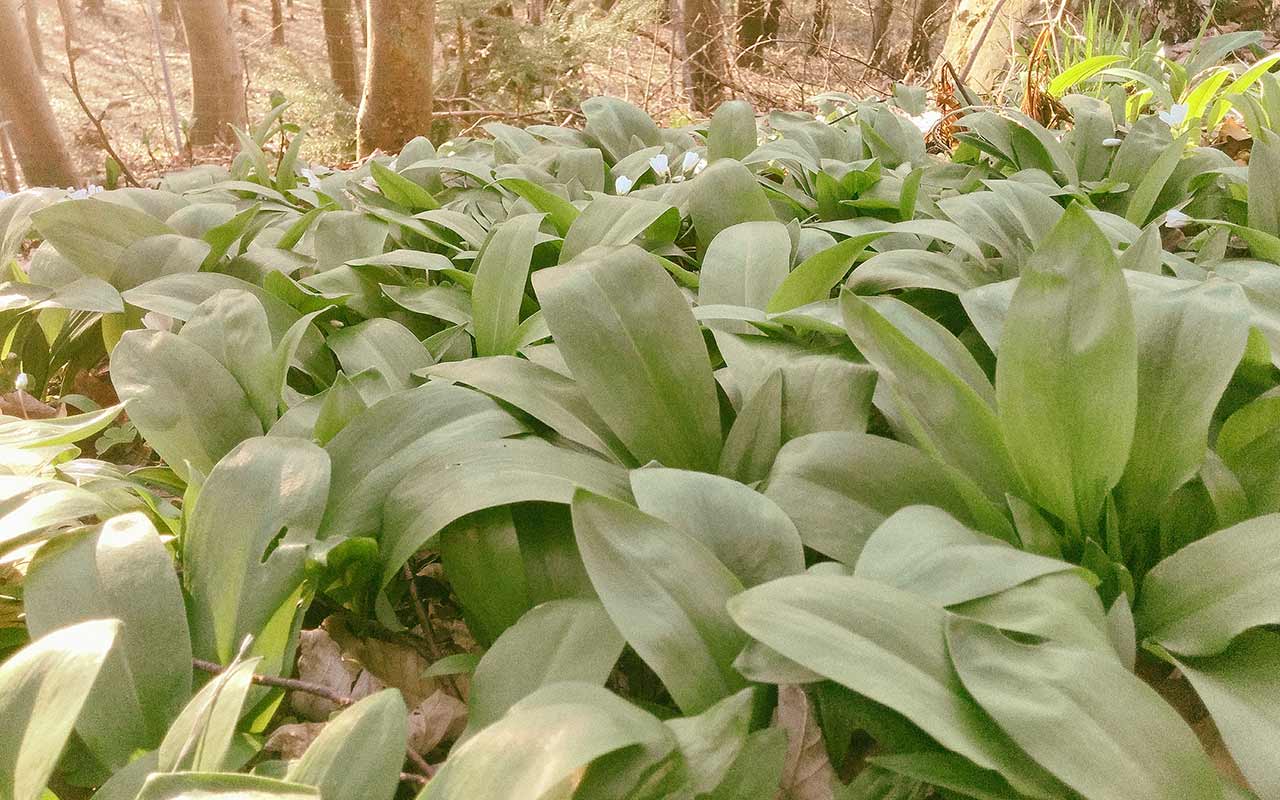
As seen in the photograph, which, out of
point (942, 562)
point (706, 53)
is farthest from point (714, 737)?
point (706, 53)

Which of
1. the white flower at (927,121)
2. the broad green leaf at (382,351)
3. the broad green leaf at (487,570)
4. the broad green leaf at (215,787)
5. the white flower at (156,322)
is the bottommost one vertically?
the broad green leaf at (487,570)

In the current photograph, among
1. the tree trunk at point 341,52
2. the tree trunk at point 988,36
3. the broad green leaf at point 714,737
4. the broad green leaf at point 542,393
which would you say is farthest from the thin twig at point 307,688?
the tree trunk at point 341,52

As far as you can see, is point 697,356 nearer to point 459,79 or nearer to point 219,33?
point 459,79

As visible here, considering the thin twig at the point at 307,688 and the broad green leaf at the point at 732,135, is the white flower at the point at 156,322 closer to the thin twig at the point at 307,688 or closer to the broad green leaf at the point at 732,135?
the thin twig at the point at 307,688

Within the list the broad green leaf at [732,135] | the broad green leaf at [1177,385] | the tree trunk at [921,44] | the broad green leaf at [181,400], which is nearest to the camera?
the broad green leaf at [1177,385]

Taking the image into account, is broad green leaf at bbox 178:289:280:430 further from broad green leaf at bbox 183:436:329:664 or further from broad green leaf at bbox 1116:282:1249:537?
broad green leaf at bbox 1116:282:1249:537

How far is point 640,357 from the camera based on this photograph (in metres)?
0.90

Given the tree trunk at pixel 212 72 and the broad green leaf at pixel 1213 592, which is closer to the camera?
the broad green leaf at pixel 1213 592

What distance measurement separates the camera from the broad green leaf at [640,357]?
0.87m

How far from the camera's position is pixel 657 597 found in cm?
62

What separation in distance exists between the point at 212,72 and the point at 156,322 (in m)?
5.42

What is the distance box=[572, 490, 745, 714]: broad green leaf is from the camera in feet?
1.98

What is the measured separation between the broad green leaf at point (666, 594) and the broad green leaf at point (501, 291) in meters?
0.54

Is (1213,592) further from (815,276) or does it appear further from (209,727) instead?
(209,727)
